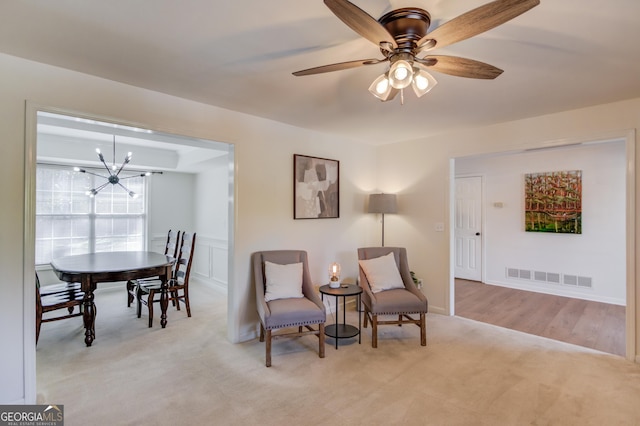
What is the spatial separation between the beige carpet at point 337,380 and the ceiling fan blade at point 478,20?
222 centimetres

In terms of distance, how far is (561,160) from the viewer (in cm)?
490

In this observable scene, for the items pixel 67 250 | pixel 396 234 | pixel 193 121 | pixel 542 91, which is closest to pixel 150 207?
pixel 67 250

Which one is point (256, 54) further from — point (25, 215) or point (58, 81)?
point (25, 215)

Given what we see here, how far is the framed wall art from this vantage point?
15.7 feet

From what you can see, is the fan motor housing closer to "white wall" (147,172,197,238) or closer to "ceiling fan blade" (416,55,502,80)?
"ceiling fan blade" (416,55,502,80)

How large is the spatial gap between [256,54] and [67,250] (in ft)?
16.6

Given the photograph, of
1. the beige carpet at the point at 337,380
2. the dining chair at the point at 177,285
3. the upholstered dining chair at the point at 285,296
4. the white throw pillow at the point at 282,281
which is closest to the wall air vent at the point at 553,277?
the beige carpet at the point at 337,380

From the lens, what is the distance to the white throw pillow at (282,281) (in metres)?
3.06

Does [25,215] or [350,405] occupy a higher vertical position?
[25,215]

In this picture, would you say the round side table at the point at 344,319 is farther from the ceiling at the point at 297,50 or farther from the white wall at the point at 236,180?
the ceiling at the point at 297,50

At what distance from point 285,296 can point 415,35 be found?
245 cm

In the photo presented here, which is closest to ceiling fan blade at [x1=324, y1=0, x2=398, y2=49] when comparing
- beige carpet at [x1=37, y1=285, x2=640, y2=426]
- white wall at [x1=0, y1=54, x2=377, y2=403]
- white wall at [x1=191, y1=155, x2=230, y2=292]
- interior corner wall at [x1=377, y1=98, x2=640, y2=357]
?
white wall at [x1=0, y1=54, x2=377, y2=403]

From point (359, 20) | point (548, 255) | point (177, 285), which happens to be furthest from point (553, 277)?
point (177, 285)

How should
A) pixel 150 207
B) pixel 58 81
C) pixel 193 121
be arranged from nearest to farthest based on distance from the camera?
pixel 58 81 < pixel 193 121 < pixel 150 207
